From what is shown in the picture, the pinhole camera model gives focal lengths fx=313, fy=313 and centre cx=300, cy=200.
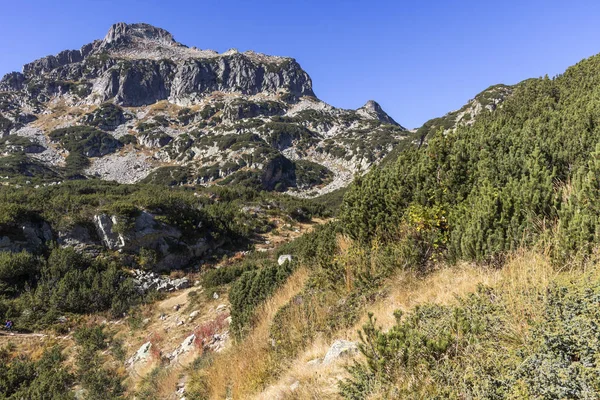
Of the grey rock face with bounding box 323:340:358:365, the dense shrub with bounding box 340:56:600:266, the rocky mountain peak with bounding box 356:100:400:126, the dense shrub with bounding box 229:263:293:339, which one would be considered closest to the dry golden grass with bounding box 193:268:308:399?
the grey rock face with bounding box 323:340:358:365

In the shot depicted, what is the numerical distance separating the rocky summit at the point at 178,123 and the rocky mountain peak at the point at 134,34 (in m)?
1.04

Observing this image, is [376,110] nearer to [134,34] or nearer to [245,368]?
[134,34]

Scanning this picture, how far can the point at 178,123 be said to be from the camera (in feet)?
336

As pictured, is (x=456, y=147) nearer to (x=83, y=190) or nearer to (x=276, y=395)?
(x=276, y=395)

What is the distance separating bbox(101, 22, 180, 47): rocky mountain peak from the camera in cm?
14825

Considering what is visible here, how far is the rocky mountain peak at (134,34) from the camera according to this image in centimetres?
14825

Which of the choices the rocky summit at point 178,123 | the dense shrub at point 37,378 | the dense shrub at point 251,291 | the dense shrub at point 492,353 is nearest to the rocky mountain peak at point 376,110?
the rocky summit at point 178,123

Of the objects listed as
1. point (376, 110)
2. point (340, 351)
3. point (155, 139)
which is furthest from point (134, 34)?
point (340, 351)

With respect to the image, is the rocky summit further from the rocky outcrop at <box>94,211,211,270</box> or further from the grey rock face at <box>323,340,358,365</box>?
the grey rock face at <box>323,340,358,365</box>

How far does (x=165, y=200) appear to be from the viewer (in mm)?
21453

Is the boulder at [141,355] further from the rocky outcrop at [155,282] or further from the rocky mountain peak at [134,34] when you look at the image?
the rocky mountain peak at [134,34]

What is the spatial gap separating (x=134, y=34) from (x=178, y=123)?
8961cm

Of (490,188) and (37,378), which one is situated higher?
(490,188)

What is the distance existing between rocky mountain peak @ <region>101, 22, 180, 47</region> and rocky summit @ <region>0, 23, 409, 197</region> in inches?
41.0
